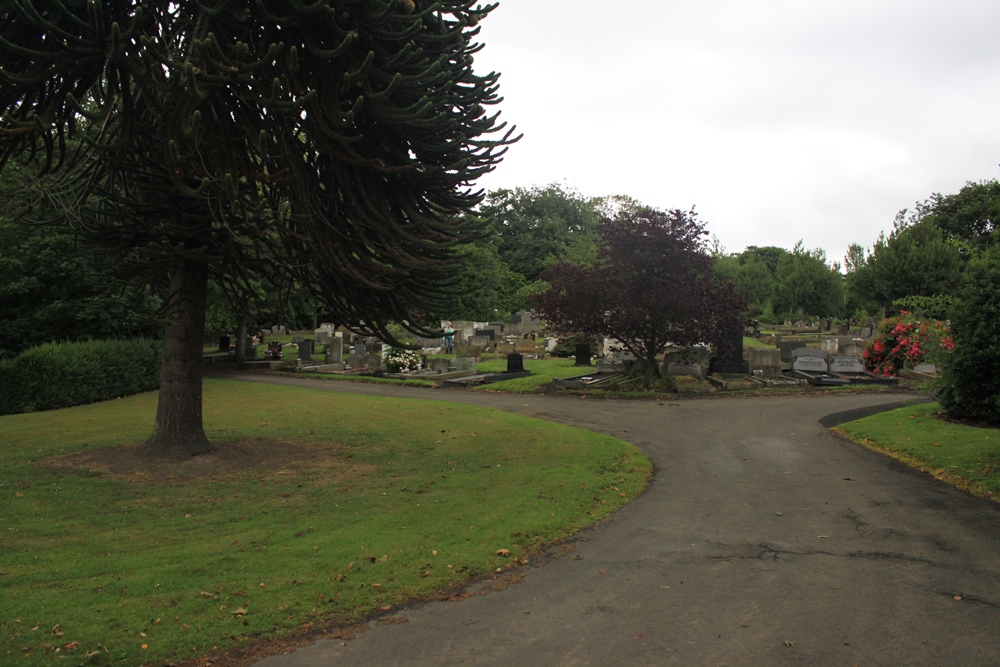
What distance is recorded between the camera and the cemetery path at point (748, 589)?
470 centimetres

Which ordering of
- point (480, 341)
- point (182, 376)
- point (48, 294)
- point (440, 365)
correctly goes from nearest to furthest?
point (182, 376)
point (48, 294)
point (440, 365)
point (480, 341)

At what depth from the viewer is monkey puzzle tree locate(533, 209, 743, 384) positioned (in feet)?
65.3

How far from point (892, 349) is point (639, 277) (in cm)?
1022

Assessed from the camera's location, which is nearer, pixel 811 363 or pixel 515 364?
pixel 811 363

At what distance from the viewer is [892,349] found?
24266mm

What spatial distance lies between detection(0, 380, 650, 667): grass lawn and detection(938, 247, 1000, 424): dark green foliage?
19.0ft

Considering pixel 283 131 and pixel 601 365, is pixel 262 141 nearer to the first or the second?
pixel 283 131

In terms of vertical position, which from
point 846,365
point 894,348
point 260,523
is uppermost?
point 894,348

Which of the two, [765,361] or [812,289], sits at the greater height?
[812,289]

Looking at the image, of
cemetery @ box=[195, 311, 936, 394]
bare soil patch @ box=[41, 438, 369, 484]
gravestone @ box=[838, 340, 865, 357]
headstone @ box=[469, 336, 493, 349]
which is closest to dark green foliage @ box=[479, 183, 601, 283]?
headstone @ box=[469, 336, 493, 349]

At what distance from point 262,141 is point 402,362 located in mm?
19186

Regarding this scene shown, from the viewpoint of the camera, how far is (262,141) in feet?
25.9

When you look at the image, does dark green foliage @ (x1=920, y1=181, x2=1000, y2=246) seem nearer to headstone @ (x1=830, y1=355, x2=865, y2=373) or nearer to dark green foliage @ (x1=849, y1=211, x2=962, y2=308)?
dark green foliage @ (x1=849, y1=211, x2=962, y2=308)

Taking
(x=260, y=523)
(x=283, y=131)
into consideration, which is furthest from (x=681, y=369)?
(x=260, y=523)
